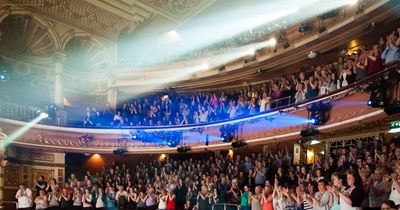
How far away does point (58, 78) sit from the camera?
17.0 meters

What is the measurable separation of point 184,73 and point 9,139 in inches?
266

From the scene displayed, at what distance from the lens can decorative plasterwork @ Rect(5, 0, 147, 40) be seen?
1596 cm

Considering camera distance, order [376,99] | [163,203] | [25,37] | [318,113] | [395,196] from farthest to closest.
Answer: [25,37]
[163,203]
[318,113]
[376,99]
[395,196]

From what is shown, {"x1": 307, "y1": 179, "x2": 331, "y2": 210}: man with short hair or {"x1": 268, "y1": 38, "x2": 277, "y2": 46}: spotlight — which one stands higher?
{"x1": 268, "y1": 38, "x2": 277, "y2": 46}: spotlight

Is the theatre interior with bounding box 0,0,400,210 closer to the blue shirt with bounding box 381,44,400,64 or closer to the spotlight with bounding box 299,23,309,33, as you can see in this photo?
the blue shirt with bounding box 381,44,400,64

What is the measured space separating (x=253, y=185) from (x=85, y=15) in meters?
10.7

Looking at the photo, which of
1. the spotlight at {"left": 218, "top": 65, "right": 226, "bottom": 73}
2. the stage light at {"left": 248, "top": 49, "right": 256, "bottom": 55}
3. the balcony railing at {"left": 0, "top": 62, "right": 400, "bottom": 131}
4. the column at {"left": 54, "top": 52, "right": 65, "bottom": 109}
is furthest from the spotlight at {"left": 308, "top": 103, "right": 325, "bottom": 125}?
the column at {"left": 54, "top": 52, "right": 65, "bottom": 109}

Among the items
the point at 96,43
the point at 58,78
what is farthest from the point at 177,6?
the point at 58,78

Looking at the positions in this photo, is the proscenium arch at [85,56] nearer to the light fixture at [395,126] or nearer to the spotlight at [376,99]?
the light fixture at [395,126]

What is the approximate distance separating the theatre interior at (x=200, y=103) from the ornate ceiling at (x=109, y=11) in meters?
0.06

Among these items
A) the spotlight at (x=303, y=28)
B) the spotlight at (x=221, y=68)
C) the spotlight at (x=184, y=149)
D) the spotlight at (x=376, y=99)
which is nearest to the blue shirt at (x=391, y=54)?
the spotlight at (x=376, y=99)

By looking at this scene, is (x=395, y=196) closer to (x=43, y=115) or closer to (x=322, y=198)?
(x=322, y=198)

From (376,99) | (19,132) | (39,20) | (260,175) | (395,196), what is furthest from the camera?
(39,20)

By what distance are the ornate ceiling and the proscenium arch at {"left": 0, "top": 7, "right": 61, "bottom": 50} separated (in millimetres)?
160
